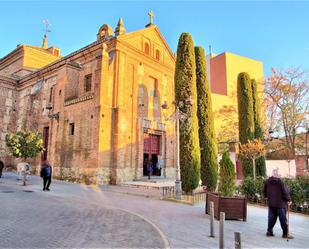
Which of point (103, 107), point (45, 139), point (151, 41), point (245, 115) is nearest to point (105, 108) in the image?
point (103, 107)

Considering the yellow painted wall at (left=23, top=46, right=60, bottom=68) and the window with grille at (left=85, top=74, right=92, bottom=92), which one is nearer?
the window with grille at (left=85, top=74, right=92, bottom=92)

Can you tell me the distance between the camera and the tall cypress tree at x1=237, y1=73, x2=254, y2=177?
16.7 meters

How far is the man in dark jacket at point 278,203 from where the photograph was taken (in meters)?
6.66

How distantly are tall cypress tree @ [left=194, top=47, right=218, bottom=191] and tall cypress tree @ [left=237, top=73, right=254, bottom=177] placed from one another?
8.83ft

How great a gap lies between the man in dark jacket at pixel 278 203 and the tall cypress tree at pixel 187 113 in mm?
7128

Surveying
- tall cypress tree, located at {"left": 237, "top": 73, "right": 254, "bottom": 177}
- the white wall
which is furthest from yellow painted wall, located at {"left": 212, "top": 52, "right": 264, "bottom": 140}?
tall cypress tree, located at {"left": 237, "top": 73, "right": 254, "bottom": 177}

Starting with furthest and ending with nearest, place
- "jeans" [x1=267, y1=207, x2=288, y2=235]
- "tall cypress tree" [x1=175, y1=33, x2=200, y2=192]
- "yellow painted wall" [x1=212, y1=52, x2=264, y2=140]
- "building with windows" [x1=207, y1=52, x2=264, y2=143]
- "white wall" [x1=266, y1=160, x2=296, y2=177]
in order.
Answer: "building with windows" [x1=207, y1=52, x2=264, y2=143]
"yellow painted wall" [x1=212, y1=52, x2=264, y2=140]
"white wall" [x1=266, y1=160, x2=296, y2=177]
"tall cypress tree" [x1=175, y1=33, x2=200, y2=192]
"jeans" [x1=267, y1=207, x2=288, y2=235]

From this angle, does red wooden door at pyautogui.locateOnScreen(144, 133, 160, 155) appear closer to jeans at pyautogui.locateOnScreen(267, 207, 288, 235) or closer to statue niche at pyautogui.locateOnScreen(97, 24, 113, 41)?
statue niche at pyautogui.locateOnScreen(97, 24, 113, 41)

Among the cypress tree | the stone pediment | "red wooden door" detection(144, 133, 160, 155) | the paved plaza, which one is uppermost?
the stone pediment

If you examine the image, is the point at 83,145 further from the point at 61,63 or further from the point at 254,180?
the point at 254,180

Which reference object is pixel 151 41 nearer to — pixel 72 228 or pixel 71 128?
pixel 71 128

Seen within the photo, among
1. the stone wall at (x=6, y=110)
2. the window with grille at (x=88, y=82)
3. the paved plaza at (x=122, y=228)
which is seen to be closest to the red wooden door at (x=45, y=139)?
the stone wall at (x=6, y=110)

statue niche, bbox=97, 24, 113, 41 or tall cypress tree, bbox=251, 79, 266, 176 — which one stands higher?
statue niche, bbox=97, 24, 113, 41

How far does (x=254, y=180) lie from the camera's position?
40.5ft
